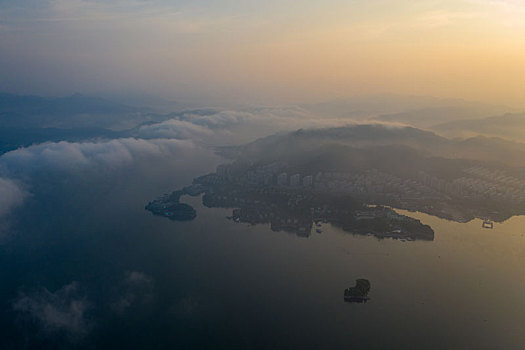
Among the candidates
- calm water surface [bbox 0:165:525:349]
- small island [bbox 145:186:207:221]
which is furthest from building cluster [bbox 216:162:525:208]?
small island [bbox 145:186:207:221]

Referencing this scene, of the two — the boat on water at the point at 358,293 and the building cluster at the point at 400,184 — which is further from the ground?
the building cluster at the point at 400,184

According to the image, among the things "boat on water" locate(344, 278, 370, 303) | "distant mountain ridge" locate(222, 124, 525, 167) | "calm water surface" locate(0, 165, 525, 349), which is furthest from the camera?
"distant mountain ridge" locate(222, 124, 525, 167)

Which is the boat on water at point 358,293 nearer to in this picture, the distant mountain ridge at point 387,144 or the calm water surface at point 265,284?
the calm water surface at point 265,284

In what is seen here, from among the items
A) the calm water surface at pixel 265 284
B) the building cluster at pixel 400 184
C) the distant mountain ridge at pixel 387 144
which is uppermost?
the distant mountain ridge at pixel 387 144

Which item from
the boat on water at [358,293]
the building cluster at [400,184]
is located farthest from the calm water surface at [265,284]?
the building cluster at [400,184]

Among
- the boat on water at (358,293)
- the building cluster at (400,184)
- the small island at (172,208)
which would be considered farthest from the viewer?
the building cluster at (400,184)

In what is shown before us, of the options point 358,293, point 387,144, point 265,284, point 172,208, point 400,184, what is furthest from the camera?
point 387,144

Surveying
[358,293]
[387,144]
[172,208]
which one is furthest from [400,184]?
[172,208]

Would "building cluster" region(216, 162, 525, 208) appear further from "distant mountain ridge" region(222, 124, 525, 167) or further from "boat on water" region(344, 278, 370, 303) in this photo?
"boat on water" region(344, 278, 370, 303)

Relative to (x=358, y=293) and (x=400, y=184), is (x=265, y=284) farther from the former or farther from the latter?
(x=400, y=184)
